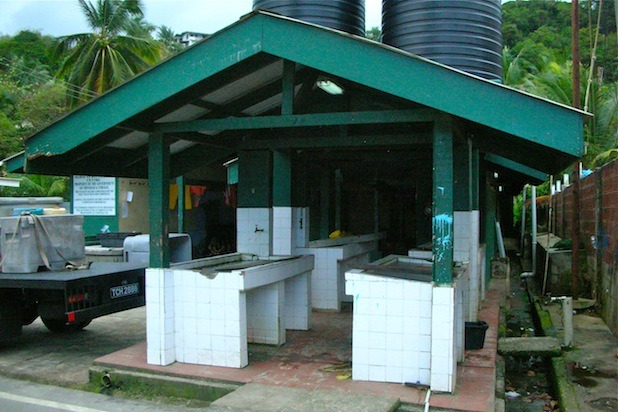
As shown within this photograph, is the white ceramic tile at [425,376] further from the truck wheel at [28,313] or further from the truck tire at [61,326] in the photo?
the truck tire at [61,326]

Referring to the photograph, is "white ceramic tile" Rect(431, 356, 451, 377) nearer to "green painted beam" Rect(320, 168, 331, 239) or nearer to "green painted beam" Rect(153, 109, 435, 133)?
"green painted beam" Rect(153, 109, 435, 133)

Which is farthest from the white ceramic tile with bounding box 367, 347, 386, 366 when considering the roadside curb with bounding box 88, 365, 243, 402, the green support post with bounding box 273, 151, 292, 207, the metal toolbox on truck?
the metal toolbox on truck

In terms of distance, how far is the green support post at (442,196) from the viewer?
213 inches

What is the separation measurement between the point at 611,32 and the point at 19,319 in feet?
108

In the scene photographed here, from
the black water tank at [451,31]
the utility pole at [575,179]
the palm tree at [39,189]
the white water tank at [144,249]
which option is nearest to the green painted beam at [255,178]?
the white water tank at [144,249]

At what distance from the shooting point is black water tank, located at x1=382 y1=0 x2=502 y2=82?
736 centimetres

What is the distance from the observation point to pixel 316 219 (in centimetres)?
1315

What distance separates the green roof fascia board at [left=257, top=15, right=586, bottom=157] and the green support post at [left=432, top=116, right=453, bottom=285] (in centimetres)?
41

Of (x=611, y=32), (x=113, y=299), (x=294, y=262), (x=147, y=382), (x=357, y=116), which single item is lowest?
(x=147, y=382)

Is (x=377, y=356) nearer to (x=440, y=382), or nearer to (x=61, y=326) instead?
(x=440, y=382)

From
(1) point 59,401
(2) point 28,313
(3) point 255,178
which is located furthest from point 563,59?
(1) point 59,401

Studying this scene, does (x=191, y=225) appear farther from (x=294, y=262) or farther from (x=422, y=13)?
(x=422, y=13)

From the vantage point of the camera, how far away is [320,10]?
24.6ft

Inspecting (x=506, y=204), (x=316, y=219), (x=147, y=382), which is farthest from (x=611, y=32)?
(x=147, y=382)
